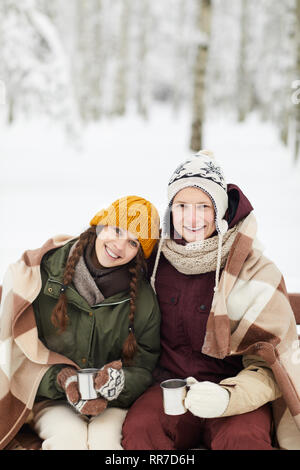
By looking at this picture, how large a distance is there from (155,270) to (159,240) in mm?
149

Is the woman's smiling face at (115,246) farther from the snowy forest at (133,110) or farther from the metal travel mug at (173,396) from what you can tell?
the metal travel mug at (173,396)

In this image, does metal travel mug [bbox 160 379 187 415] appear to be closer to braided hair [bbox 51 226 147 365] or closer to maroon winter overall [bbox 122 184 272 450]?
maroon winter overall [bbox 122 184 272 450]

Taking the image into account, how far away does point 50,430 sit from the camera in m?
2.15

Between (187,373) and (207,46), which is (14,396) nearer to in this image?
(187,373)

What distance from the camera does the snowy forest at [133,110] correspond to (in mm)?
6876

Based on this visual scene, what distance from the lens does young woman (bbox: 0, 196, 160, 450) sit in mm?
2229

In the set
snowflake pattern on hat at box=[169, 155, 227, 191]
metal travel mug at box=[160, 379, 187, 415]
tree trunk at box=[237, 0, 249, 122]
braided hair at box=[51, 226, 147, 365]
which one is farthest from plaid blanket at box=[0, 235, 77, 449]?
tree trunk at box=[237, 0, 249, 122]

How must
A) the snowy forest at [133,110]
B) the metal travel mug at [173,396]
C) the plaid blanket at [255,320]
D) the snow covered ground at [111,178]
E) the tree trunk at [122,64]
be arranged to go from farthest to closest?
the tree trunk at [122,64] < the snowy forest at [133,110] < the snow covered ground at [111,178] < the plaid blanket at [255,320] < the metal travel mug at [173,396]

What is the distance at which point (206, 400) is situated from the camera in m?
1.94

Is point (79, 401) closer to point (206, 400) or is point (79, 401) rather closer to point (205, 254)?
point (206, 400)

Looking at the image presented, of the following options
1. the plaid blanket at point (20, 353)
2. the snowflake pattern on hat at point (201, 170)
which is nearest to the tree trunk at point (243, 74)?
the snowflake pattern on hat at point (201, 170)

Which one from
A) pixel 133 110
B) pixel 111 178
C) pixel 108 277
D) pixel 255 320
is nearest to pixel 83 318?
pixel 108 277

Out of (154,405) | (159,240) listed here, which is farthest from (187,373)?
(159,240)

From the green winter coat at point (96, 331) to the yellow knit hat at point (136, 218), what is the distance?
22 cm
